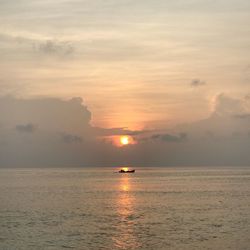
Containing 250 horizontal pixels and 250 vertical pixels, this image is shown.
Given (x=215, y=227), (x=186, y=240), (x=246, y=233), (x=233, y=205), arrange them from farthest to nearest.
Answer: (x=233, y=205), (x=215, y=227), (x=246, y=233), (x=186, y=240)

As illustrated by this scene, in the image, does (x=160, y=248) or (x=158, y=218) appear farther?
(x=158, y=218)

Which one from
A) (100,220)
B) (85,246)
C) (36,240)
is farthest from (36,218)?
(85,246)

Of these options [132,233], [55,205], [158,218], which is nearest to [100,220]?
[158,218]

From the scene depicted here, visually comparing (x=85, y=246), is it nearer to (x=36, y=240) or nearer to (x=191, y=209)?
(x=36, y=240)

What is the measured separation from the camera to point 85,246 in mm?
49688

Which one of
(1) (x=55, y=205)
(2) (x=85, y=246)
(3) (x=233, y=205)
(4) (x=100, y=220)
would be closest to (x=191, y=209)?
(3) (x=233, y=205)

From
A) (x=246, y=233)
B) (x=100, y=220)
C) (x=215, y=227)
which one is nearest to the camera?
(x=246, y=233)

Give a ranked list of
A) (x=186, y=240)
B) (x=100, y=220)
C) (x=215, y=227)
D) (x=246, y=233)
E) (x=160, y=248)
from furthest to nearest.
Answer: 1. (x=100, y=220)
2. (x=215, y=227)
3. (x=246, y=233)
4. (x=186, y=240)
5. (x=160, y=248)

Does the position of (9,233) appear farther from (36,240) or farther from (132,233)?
(132,233)

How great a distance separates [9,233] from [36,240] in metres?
5.96

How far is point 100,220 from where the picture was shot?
71250 millimetres

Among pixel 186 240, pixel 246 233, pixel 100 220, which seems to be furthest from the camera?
pixel 100 220

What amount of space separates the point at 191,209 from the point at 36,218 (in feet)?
89.7

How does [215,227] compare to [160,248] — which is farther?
[215,227]
